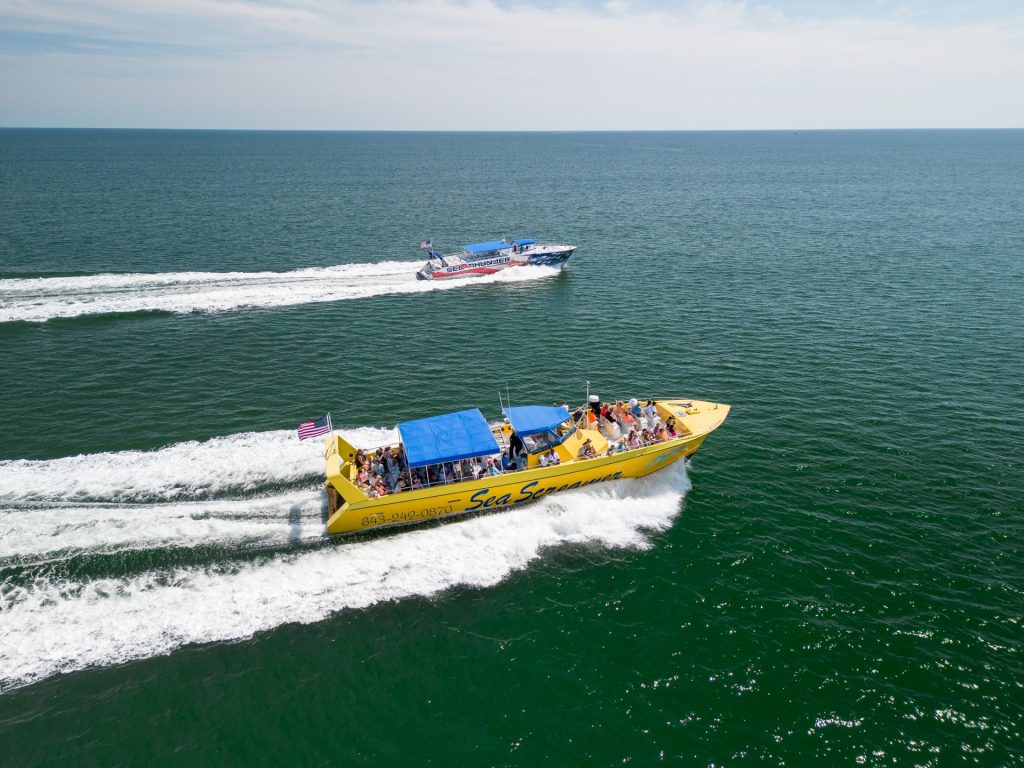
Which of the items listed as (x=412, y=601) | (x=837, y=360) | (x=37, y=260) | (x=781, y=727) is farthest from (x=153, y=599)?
(x=37, y=260)

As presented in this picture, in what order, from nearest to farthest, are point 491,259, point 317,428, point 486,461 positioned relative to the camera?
point 317,428, point 486,461, point 491,259

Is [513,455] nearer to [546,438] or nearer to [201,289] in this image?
[546,438]

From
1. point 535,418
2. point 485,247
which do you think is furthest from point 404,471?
point 485,247

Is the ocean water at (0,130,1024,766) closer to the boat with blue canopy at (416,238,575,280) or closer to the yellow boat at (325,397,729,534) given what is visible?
the yellow boat at (325,397,729,534)

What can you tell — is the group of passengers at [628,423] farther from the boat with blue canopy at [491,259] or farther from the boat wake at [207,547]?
the boat with blue canopy at [491,259]

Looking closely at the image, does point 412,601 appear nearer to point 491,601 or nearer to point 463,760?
point 491,601

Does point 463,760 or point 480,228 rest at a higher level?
point 480,228

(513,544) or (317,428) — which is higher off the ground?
(317,428)

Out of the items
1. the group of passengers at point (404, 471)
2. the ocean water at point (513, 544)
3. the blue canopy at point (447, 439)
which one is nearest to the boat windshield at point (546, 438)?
the group of passengers at point (404, 471)
